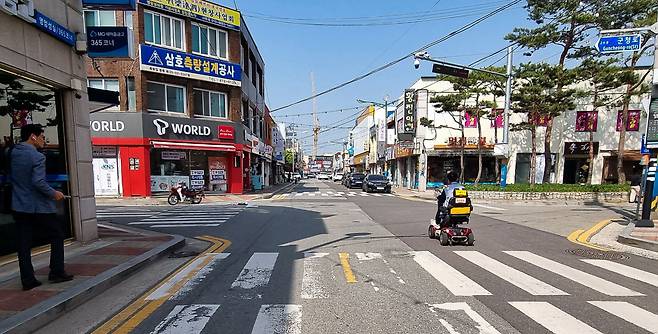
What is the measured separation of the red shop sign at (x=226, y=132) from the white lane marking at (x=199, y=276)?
15518 mm

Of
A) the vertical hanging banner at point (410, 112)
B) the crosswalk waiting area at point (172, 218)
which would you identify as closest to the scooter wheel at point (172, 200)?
Result: the crosswalk waiting area at point (172, 218)

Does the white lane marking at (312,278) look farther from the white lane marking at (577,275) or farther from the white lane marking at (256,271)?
the white lane marking at (577,275)

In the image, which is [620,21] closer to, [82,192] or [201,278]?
[201,278]

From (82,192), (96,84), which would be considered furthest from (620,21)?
(96,84)

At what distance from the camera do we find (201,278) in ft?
16.9

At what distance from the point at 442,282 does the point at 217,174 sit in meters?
19.4

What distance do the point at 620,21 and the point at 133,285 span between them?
24.0 m

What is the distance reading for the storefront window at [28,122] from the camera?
559 cm

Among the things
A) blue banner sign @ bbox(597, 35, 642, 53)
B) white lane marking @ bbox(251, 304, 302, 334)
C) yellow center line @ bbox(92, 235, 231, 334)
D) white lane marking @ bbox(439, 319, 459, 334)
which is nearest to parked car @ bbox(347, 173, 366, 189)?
blue banner sign @ bbox(597, 35, 642, 53)

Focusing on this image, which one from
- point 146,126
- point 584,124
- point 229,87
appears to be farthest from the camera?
point 584,124

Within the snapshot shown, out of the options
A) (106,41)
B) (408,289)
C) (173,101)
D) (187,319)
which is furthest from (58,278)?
(173,101)

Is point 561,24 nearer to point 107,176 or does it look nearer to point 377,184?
point 377,184

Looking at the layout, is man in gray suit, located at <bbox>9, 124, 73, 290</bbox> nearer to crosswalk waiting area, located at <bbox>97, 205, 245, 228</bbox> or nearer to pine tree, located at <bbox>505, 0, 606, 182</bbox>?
crosswalk waiting area, located at <bbox>97, 205, 245, 228</bbox>

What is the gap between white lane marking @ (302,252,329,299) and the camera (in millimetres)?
4457
